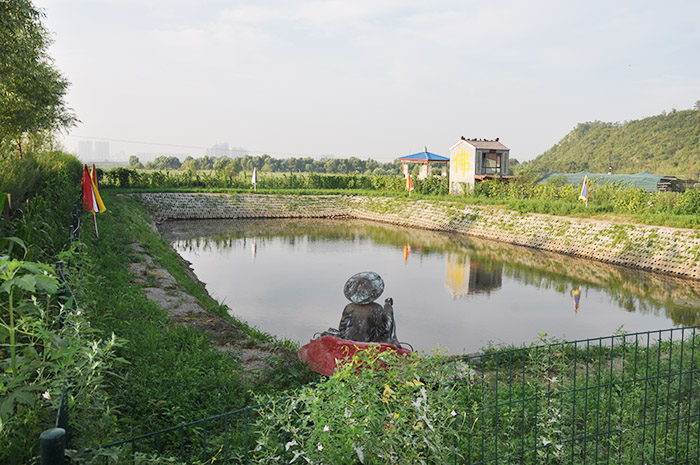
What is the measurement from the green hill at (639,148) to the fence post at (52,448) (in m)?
44.8

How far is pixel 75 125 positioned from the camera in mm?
21000

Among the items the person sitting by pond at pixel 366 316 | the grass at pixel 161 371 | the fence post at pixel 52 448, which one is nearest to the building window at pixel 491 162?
the grass at pixel 161 371

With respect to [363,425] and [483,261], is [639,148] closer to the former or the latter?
[483,261]

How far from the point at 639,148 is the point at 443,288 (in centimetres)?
5189

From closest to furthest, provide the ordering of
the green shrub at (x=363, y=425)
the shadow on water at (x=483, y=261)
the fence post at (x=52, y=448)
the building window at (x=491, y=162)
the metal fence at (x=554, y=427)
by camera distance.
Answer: the fence post at (x=52, y=448), the green shrub at (x=363, y=425), the metal fence at (x=554, y=427), the shadow on water at (x=483, y=261), the building window at (x=491, y=162)

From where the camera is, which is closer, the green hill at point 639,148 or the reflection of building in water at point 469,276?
the reflection of building in water at point 469,276

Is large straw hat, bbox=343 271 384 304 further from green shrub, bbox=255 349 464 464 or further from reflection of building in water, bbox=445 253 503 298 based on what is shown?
reflection of building in water, bbox=445 253 503 298

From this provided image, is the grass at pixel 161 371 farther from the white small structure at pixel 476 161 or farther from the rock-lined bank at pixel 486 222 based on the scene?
the white small structure at pixel 476 161

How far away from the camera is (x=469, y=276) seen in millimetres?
12648

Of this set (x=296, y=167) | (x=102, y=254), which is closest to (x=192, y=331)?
(x=102, y=254)

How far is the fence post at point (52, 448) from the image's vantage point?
1470 millimetres

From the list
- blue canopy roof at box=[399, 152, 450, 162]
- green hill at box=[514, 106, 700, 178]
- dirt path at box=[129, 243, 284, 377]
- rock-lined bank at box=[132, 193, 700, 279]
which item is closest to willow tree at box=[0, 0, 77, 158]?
dirt path at box=[129, 243, 284, 377]

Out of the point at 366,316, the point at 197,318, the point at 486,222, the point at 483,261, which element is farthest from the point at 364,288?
the point at 486,222

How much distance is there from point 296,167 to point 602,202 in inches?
2379
